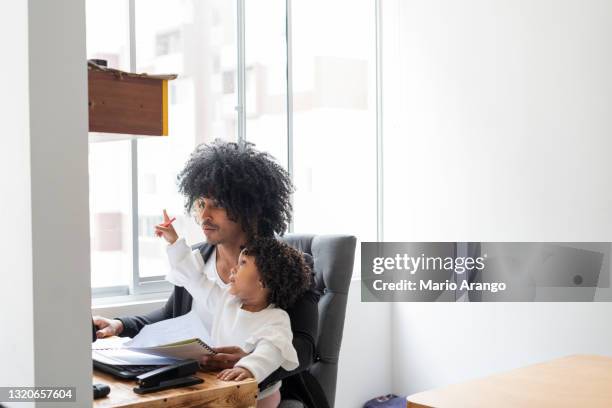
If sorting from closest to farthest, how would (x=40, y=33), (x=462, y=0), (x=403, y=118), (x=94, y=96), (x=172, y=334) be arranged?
(x=40, y=33)
(x=94, y=96)
(x=172, y=334)
(x=462, y=0)
(x=403, y=118)

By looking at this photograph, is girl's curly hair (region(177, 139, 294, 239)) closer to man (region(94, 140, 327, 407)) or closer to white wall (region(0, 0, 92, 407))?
man (region(94, 140, 327, 407))

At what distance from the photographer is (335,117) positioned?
151 inches

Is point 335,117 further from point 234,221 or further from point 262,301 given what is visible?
point 262,301

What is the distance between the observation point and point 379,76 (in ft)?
12.9

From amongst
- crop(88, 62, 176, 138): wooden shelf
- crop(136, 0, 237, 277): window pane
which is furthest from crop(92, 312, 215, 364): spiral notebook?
crop(136, 0, 237, 277): window pane

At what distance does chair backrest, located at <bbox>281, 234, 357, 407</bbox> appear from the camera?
2.39 m

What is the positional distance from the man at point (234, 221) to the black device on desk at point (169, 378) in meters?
0.50

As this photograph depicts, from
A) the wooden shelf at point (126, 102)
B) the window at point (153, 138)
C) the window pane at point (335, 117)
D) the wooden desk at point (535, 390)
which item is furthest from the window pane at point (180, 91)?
the wooden desk at point (535, 390)

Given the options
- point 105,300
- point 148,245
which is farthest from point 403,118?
point 105,300

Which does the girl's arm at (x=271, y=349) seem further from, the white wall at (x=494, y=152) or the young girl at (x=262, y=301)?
the white wall at (x=494, y=152)

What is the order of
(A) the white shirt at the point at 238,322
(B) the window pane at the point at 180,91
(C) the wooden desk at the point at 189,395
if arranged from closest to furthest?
(C) the wooden desk at the point at 189,395
(A) the white shirt at the point at 238,322
(B) the window pane at the point at 180,91

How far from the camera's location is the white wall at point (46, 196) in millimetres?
1300

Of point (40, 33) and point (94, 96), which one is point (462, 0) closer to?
point (94, 96)

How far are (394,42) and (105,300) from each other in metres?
2.02
